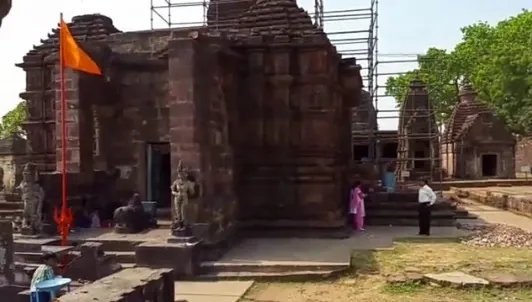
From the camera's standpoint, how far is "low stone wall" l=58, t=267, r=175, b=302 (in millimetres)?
5148

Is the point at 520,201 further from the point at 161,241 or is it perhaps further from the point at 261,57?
the point at 161,241

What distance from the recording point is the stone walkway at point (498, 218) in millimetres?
15000

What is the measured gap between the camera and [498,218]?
54.7 feet

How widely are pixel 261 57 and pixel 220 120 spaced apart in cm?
203

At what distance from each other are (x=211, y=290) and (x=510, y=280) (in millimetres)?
3801

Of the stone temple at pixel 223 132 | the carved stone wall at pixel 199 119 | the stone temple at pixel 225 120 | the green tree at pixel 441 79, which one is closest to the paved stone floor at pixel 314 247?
the stone temple at pixel 223 132

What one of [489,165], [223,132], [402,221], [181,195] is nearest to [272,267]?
[181,195]

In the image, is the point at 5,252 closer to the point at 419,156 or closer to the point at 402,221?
the point at 402,221

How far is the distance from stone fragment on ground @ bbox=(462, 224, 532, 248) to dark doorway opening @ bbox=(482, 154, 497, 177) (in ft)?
74.9

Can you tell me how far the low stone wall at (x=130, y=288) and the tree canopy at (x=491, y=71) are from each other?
33.9 m

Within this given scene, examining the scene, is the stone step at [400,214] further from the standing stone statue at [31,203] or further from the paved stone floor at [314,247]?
the standing stone statue at [31,203]

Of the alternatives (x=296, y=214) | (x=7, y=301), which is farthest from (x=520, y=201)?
(x=7, y=301)

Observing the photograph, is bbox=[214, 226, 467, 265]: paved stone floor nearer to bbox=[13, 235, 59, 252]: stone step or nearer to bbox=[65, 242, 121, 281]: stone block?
bbox=[65, 242, 121, 281]: stone block

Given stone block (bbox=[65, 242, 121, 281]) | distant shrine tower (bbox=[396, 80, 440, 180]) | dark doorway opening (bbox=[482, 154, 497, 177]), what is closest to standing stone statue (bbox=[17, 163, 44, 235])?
stone block (bbox=[65, 242, 121, 281])
